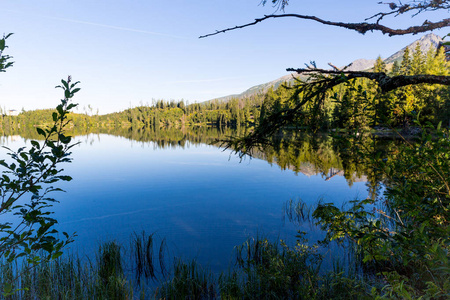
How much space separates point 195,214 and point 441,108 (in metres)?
53.8

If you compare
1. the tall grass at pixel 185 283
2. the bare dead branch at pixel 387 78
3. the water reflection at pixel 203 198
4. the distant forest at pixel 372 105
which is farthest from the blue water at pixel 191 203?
the bare dead branch at pixel 387 78

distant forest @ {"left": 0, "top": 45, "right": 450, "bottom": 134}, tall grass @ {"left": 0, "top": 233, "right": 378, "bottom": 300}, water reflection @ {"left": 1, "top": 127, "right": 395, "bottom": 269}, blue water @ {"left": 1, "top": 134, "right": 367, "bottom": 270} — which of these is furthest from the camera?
water reflection @ {"left": 1, "top": 127, "right": 395, "bottom": 269}

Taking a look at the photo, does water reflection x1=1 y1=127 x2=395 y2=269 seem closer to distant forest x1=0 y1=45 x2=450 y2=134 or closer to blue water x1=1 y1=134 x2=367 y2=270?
blue water x1=1 y1=134 x2=367 y2=270

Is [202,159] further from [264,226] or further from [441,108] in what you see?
[441,108]

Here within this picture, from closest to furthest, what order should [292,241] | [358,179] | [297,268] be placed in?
[297,268] → [292,241] → [358,179]

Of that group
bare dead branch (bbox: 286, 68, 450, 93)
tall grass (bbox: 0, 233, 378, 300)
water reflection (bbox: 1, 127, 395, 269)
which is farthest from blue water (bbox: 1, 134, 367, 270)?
bare dead branch (bbox: 286, 68, 450, 93)

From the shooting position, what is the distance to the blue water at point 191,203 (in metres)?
11.9

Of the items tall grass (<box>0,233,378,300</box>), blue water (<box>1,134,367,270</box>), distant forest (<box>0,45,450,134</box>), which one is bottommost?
blue water (<box>1,134,367,270</box>)

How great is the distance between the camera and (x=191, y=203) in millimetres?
17984

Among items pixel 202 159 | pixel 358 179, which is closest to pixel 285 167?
pixel 358 179

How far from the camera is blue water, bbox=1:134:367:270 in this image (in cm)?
1192

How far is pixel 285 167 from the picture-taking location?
30.1m

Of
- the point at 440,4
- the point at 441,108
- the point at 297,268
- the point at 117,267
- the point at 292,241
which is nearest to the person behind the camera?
the point at 440,4

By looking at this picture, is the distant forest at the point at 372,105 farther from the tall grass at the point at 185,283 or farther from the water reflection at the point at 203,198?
the tall grass at the point at 185,283
